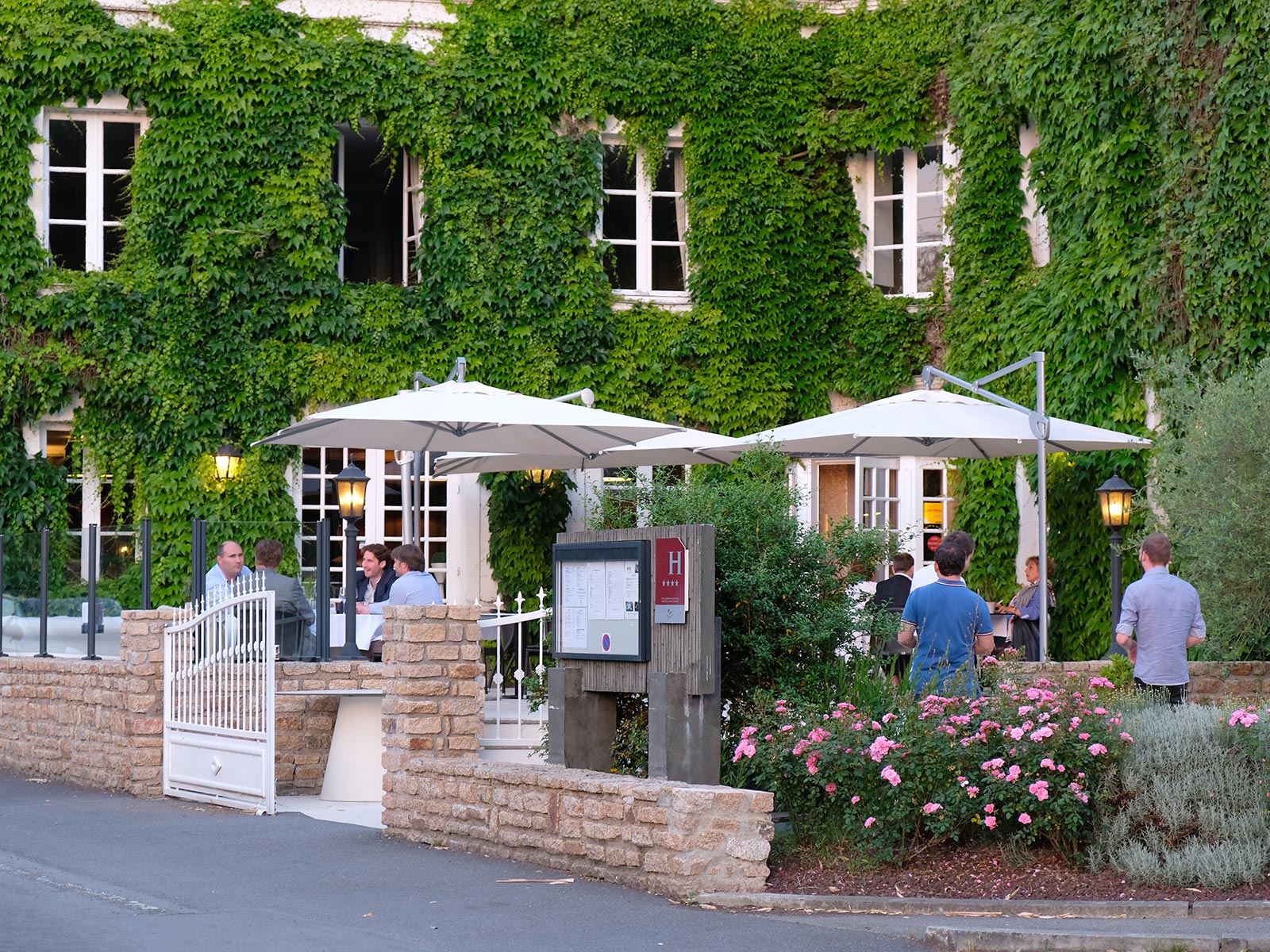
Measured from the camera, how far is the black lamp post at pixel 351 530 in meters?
12.8

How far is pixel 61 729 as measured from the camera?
14.1 meters

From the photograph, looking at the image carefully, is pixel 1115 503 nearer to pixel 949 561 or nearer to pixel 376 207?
pixel 949 561

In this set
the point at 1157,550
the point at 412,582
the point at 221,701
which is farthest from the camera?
the point at 412,582

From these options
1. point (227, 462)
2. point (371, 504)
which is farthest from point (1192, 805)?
point (371, 504)

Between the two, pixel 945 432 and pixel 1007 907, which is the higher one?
pixel 945 432

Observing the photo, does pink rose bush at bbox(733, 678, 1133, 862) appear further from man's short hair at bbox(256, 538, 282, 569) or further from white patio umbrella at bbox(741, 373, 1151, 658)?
man's short hair at bbox(256, 538, 282, 569)

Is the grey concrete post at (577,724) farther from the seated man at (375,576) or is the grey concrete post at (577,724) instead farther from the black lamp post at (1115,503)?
the black lamp post at (1115,503)

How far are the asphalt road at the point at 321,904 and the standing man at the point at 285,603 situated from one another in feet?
7.06

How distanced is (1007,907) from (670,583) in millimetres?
2414

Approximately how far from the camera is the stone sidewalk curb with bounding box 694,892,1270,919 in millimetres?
7363

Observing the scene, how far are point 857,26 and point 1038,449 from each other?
7.37 m

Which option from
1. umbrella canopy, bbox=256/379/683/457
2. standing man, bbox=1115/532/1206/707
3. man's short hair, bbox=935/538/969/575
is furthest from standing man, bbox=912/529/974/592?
umbrella canopy, bbox=256/379/683/457

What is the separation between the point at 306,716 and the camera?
12688 mm

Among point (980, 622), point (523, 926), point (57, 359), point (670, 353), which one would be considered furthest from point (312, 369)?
point (523, 926)
